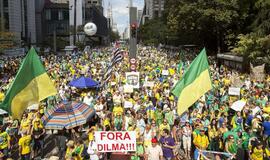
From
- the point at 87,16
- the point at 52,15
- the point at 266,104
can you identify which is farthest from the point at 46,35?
the point at 266,104

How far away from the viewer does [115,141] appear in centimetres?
880

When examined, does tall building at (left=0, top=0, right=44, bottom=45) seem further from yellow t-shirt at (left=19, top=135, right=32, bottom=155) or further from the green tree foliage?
yellow t-shirt at (left=19, top=135, right=32, bottom=155)

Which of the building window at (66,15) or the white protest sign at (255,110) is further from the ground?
the building window at (66,15)

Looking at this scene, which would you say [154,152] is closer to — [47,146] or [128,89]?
[47,146]

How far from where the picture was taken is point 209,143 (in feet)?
34.3

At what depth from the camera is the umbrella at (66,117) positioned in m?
11.0

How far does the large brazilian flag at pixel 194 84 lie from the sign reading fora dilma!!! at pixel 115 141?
185cm

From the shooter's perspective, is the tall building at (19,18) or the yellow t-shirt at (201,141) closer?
the yellow t-shirt at (201,141)

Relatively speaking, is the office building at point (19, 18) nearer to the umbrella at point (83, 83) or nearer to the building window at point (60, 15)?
the building window at point (60, 15)

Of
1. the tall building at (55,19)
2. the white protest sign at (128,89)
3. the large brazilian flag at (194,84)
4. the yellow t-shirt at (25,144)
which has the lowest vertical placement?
the yellow t-shirt at (25,144)

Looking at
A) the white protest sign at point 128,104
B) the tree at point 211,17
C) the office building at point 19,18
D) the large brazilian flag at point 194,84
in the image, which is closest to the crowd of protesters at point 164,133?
the white protest sign at point 128,104

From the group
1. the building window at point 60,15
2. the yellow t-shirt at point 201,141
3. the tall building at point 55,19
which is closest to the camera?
the yellow t-shirt at point 201,141

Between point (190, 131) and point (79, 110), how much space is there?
3.13 metres

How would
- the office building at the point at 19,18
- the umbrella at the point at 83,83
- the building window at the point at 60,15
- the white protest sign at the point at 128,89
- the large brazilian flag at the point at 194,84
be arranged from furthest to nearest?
the building window at the point at 60,15, the office building at the point at 19,18, the umbrella at the point at 83,83, the white protest sign at the point at 128,89, the large brazilian flag at the point at 194,84
